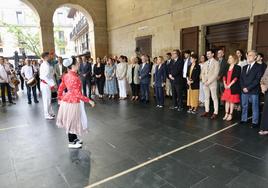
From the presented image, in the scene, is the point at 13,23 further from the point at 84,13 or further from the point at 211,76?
the point at 211,76

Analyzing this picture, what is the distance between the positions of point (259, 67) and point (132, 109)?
3.35 metres

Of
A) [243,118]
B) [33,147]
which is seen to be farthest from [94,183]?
[243,118]

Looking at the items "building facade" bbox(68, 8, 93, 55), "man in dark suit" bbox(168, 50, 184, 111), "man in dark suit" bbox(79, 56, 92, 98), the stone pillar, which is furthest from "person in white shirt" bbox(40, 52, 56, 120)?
"building facade" bbox(68, 8, 93, 55)

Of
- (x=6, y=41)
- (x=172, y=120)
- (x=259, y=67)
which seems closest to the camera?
(x=259, y=67)

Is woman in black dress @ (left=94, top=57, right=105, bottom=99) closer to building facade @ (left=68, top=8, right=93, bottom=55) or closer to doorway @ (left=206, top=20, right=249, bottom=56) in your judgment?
doorway @ (left=206, top=20, right=249, bottom=56)

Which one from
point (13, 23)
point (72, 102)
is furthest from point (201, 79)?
point (13, 23)

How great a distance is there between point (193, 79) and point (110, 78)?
3.47 metres

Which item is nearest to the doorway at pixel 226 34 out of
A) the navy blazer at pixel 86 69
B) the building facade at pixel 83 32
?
the navy blazer at pixel 86 69

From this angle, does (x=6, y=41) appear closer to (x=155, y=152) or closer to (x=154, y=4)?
(x=154, y=4)

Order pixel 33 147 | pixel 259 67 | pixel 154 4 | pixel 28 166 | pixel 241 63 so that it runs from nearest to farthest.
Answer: pixel 28 166 < pixel 33 147 < pixel 259 67 < pixel 241 63 < pixel 154 4

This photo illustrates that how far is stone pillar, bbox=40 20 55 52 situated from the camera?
10.8 meters

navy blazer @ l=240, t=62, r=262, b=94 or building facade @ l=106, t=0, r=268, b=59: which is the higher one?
building facade @ l=106, t=0, r=268, b=59

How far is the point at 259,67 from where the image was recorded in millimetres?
4293

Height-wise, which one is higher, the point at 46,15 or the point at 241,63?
the point at 46,15
